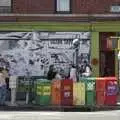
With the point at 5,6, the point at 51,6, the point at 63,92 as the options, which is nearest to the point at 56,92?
the point at 63,92

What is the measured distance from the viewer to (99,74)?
3481 cm

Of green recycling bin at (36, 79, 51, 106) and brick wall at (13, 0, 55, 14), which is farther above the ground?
brick wall at (13, 0, 55, 14)

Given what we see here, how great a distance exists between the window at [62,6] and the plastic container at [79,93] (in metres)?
9.49

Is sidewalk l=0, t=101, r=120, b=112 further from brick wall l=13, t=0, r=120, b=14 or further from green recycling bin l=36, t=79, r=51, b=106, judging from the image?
brick wall l=13, t=0, r=120, b=14

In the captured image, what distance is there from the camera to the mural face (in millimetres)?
35156

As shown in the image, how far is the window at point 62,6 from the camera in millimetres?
35438

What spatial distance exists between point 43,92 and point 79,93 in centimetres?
166

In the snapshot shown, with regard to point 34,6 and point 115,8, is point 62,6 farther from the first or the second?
point 115,8

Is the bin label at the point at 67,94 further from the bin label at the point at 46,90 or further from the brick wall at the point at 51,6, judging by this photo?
the brick wall at the point at 51,6

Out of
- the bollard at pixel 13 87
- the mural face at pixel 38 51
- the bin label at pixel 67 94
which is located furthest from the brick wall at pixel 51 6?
the bin label at pixel 67 94

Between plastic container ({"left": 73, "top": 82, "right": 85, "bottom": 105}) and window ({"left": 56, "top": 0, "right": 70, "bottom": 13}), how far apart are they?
9487 mm

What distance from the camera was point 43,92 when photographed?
27188mm

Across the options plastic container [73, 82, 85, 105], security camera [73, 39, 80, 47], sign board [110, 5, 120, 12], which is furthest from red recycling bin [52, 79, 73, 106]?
sign board [110, 5, 120, 12]

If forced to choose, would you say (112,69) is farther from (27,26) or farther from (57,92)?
(57,92)
